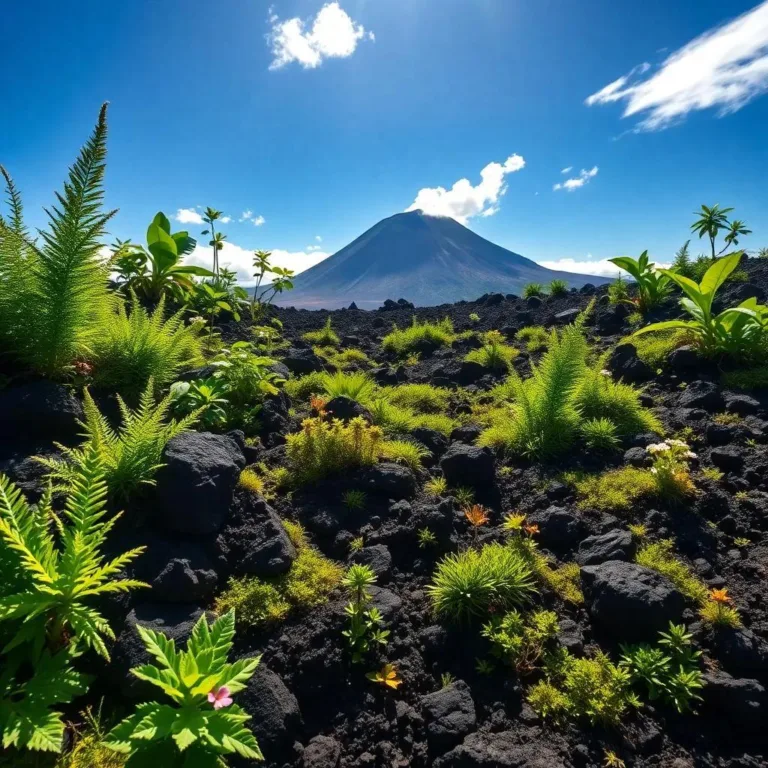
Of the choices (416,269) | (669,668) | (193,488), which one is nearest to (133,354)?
(193,488)

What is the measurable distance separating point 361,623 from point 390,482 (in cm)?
138

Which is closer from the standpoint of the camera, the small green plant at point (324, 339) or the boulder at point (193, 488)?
the boulder at point (193, 488)

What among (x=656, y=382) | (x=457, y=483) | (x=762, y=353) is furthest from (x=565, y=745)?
(x=762, y=353)

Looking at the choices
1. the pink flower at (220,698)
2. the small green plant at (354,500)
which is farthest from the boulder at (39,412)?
Result: the pink flower at (220,698)

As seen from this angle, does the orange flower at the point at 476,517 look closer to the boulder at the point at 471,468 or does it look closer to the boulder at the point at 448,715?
the boulder at the point at 471,468

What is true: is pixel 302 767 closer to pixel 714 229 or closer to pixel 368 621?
pixel 368 621

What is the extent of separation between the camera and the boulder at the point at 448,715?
2.11 meters

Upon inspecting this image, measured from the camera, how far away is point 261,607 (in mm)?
2619

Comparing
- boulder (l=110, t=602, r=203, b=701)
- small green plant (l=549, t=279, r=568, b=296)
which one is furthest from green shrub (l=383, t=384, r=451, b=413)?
small green plant (l=549, t=279, r=568, b=296)

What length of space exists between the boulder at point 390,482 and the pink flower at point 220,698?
224 cm

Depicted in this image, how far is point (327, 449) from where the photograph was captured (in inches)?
159

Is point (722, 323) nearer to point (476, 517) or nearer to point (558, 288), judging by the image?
point (476, 517)

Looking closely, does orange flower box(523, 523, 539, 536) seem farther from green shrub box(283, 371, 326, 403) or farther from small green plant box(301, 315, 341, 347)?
small green plant box(301, 315, 341, 347)

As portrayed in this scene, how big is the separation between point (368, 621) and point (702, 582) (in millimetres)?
2081
